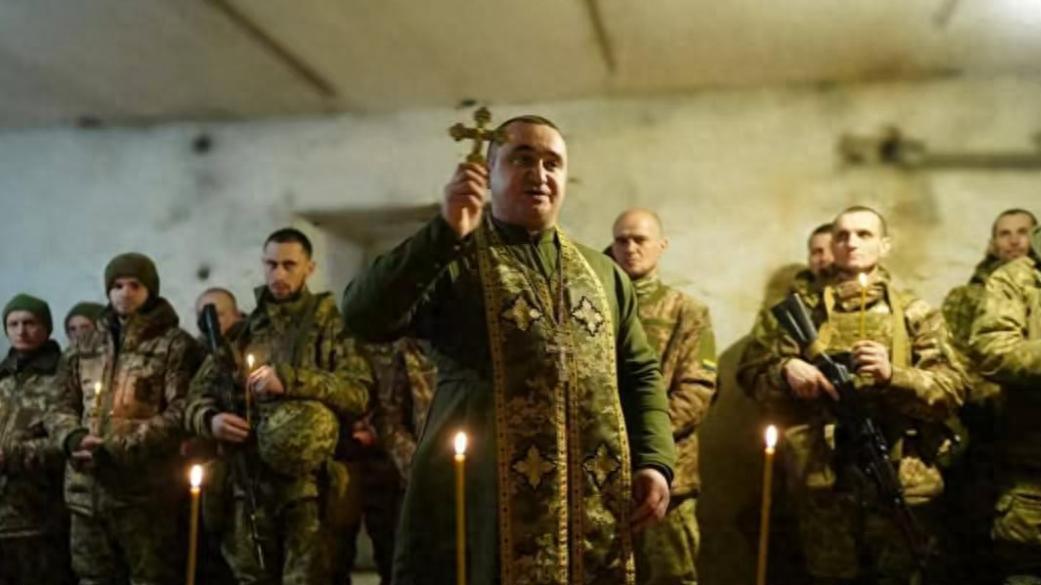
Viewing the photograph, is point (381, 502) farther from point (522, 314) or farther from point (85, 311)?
point (522, 314)

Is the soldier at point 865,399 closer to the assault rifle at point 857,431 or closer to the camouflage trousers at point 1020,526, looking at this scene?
the assault rifle at point 857,431

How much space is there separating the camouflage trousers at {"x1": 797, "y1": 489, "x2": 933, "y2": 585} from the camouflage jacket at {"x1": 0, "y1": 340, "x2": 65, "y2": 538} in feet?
10.0

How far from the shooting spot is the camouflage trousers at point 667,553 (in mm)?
3492

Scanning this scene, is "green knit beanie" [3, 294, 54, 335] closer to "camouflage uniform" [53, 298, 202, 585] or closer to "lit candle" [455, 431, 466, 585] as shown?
"camouflage uniform" [53, 298, 202, 585]

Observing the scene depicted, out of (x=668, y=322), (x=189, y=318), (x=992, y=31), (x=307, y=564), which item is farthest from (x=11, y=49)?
(x=992, y=31)

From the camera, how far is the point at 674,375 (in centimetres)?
367

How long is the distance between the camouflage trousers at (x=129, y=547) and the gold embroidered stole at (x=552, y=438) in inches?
102

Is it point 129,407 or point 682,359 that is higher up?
point 682,359

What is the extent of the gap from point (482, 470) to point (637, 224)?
216 cm

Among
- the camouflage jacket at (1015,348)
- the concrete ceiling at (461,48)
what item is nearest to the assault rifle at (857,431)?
the camouflage jacket at (1015,348)

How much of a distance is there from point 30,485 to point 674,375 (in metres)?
2.83

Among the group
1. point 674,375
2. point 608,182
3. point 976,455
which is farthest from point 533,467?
point 608,182

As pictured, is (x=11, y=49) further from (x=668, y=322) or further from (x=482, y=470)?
(x=482, y=470)

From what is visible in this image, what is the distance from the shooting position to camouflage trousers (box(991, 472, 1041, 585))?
313cm
